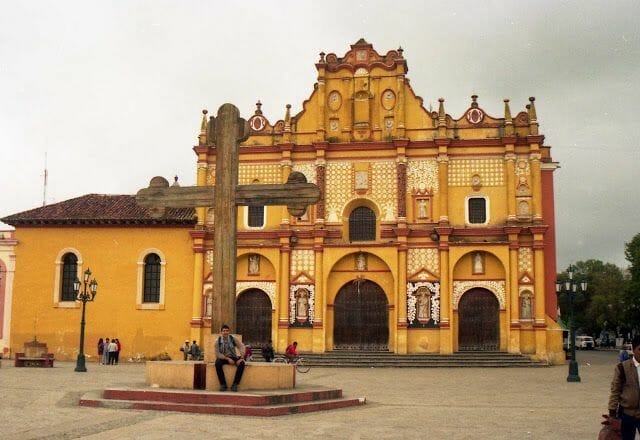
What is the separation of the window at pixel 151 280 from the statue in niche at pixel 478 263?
15.0 meters

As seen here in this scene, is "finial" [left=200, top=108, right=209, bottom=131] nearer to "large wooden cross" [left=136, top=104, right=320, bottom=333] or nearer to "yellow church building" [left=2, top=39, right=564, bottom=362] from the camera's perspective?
"yellow church building" [left=2, top=39, right=564, bottom=362]

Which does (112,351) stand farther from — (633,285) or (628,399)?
(633,285)

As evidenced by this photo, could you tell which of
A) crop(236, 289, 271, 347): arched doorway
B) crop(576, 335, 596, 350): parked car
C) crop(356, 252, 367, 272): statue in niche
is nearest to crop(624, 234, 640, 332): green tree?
crop(576, 335, 596, 350): parked car

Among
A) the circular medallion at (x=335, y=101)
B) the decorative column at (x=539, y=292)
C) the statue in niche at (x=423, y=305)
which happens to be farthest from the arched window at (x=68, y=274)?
the decorative column at (x=539, y=292)

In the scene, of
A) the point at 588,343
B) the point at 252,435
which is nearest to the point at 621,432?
the point at 252,435

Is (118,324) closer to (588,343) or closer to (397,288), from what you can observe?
(397,288)

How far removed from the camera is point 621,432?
8.13 metres

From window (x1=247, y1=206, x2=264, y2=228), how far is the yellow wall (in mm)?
3228

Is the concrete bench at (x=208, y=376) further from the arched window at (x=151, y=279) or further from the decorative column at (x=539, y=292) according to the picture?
the arched window at (x=151, y=279)

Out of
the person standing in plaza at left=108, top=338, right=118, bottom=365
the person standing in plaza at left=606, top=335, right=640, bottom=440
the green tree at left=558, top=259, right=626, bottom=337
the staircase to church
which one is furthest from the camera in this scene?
the green tree at left=558, top=259, right=626, bottom=337

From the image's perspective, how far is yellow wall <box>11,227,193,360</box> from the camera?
120ft

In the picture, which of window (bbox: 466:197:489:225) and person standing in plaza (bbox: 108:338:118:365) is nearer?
person standing in plaza (bbox: 108:338:118:365)

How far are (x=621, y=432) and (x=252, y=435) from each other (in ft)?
16.4

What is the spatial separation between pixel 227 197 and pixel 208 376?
3677mm
